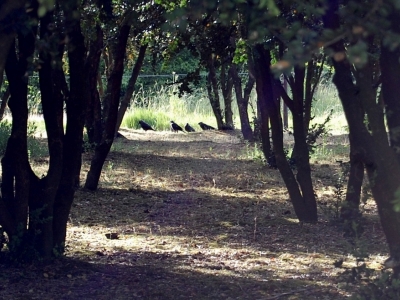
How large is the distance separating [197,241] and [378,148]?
3.44 meters

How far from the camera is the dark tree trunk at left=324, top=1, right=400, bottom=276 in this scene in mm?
4117

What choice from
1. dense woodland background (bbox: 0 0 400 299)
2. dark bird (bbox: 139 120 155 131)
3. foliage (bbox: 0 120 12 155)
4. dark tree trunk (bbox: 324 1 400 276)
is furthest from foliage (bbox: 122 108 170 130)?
dark tree trunk (bbox: 324 1 400 276)

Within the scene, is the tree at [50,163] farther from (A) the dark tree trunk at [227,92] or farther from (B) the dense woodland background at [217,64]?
(A) the dark tree trunk at [227,92]

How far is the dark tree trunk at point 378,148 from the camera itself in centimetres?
412

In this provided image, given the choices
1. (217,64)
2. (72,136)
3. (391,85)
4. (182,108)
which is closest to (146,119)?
(182,108)

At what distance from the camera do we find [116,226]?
8039 mm

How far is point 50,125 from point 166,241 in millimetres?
2234

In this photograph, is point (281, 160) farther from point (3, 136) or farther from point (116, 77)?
point (3, 136)

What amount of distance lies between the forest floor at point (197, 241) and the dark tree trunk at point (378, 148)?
0.23 metres

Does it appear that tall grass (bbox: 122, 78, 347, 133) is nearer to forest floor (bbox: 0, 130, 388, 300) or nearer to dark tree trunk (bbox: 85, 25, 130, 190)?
forest floor (bbox: 0, 130, 388, 300)

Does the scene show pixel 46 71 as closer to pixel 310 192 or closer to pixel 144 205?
pixel 310 192

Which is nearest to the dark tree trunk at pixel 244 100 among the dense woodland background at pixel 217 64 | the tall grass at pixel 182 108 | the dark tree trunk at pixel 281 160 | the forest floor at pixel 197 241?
the forest floor at pixel 197 241

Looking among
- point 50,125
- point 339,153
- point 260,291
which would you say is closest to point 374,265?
point 260,291

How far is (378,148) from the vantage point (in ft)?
13.6
